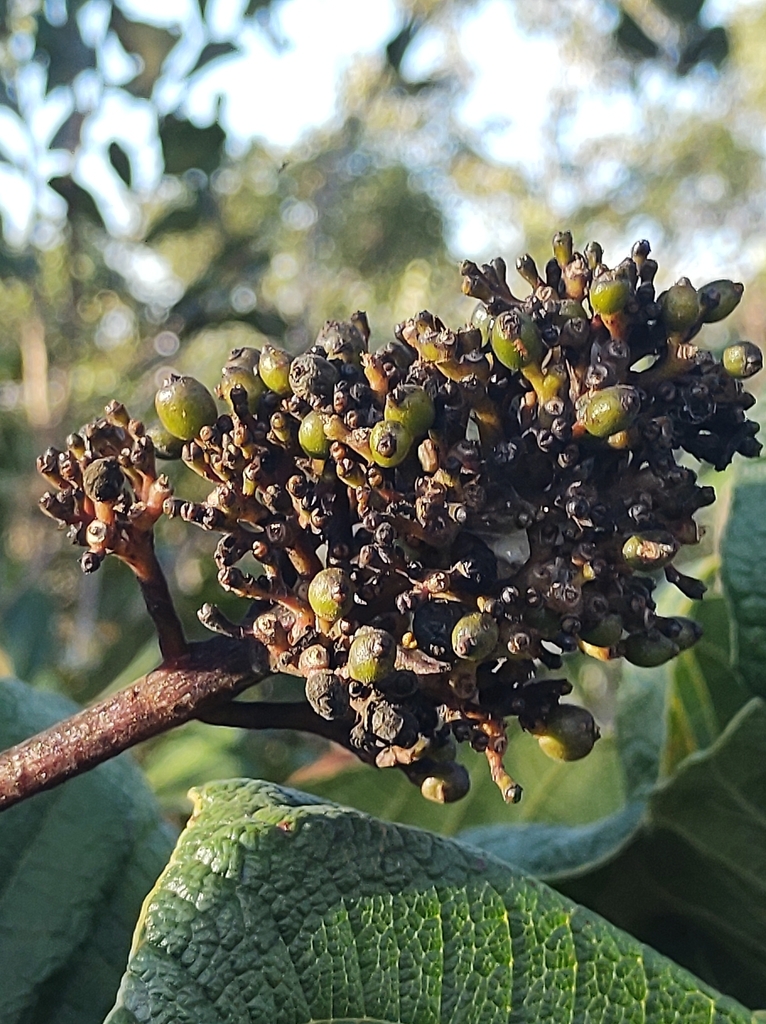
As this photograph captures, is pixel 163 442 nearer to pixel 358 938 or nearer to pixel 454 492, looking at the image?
pixel 454 492

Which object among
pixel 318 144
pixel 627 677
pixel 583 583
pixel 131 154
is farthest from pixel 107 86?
pixel 318 144

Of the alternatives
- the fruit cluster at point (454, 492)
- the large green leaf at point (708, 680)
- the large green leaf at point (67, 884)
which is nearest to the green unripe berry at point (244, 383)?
the fruit cluster at point (454, 492)

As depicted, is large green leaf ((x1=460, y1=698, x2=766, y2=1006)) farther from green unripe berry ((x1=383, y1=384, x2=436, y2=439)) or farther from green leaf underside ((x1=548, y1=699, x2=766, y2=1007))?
green unripe berry ((x1=383, y1=384, x2=436, y2=439))

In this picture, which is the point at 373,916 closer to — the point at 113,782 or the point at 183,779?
the point at 113,782

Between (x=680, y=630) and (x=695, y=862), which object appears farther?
(x=695, y=862)

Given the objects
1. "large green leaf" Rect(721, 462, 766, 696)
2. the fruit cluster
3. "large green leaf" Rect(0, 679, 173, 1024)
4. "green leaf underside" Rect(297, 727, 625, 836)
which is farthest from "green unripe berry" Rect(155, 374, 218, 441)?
"green leaf underside" Rect(297, 727, 625, 836)

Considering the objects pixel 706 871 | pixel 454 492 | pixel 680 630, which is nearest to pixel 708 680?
pixel 706 871
